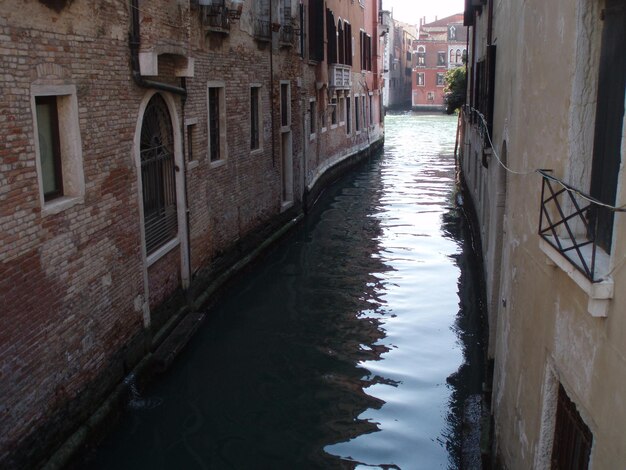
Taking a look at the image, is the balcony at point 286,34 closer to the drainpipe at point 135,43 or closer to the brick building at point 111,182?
the brick building at point 111,182

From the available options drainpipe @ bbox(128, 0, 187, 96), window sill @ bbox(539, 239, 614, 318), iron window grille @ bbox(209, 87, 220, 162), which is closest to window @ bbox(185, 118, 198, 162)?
iron window grille @ bbox(209, 87, 220, 162)

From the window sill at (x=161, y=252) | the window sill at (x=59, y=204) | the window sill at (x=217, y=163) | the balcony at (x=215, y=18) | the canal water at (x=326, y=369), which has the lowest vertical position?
the canal water at (x=326, y=369)

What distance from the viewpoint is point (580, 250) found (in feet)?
11.0

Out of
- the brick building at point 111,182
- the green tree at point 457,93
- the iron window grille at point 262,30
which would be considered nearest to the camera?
the brick building at point 111,182

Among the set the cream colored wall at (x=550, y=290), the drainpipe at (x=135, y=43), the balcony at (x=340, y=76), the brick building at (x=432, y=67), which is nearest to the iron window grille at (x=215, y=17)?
the drainpipe at (x=135, y=43)

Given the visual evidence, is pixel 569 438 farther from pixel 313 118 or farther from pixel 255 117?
pixel 313 118

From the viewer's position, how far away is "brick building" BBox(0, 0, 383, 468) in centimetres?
526

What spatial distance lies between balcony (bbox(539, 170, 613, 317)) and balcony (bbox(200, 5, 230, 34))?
6.86m

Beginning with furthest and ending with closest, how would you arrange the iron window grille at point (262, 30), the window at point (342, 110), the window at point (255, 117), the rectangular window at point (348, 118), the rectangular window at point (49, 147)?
1. the rectangular window at point (348, 118)
2. the window at point (342, 110)
3. the window at point (255, 117)
4. the iron window grille at point (262, 30)
5. the rectangular window at point (49, 147)

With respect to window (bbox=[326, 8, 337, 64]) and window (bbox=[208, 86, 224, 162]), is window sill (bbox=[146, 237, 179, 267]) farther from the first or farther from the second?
window (bbox=[326, 8, 337, 64])

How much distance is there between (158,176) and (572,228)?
233 inches

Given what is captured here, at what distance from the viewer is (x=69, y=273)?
6027mm

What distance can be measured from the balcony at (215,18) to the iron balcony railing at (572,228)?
6.87 meters

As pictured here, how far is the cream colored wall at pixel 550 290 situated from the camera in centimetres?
287
